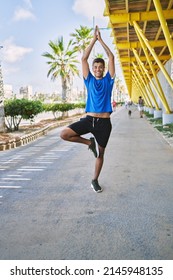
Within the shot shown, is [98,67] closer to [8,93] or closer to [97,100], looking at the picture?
[97,100]

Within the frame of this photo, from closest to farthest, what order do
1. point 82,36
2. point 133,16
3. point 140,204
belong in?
point 140,204 → point 133,16 → point 82,36

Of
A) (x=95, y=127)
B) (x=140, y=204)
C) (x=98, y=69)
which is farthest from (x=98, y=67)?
(x=140, y=204)

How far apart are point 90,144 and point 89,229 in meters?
1.68

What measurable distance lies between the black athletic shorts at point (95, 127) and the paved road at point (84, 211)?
0.87 meters

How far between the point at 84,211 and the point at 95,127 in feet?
4.03

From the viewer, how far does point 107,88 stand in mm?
4164

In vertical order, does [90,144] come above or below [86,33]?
below

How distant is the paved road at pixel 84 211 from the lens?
2707mm

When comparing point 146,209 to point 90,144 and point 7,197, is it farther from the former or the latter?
point 7,197

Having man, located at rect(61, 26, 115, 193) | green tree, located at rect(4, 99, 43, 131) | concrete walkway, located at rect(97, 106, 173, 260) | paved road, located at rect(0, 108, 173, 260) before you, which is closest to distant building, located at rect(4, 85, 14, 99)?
green tree, located at rect(4, 99, 43, 131)

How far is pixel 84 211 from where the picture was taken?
368cm

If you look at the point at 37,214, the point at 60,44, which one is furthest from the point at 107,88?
the point at 60,44

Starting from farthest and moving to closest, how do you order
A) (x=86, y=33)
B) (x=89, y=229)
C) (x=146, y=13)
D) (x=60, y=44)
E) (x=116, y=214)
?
1. (x=86, y=33)
2. (x=60, y=44)
3. (x=146, y=13)
4. (x=116, y=214)
5. (x=89, y=229)

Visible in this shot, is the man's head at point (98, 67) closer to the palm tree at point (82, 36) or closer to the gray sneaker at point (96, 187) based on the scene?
the gray sneaker at point (96, 187)
